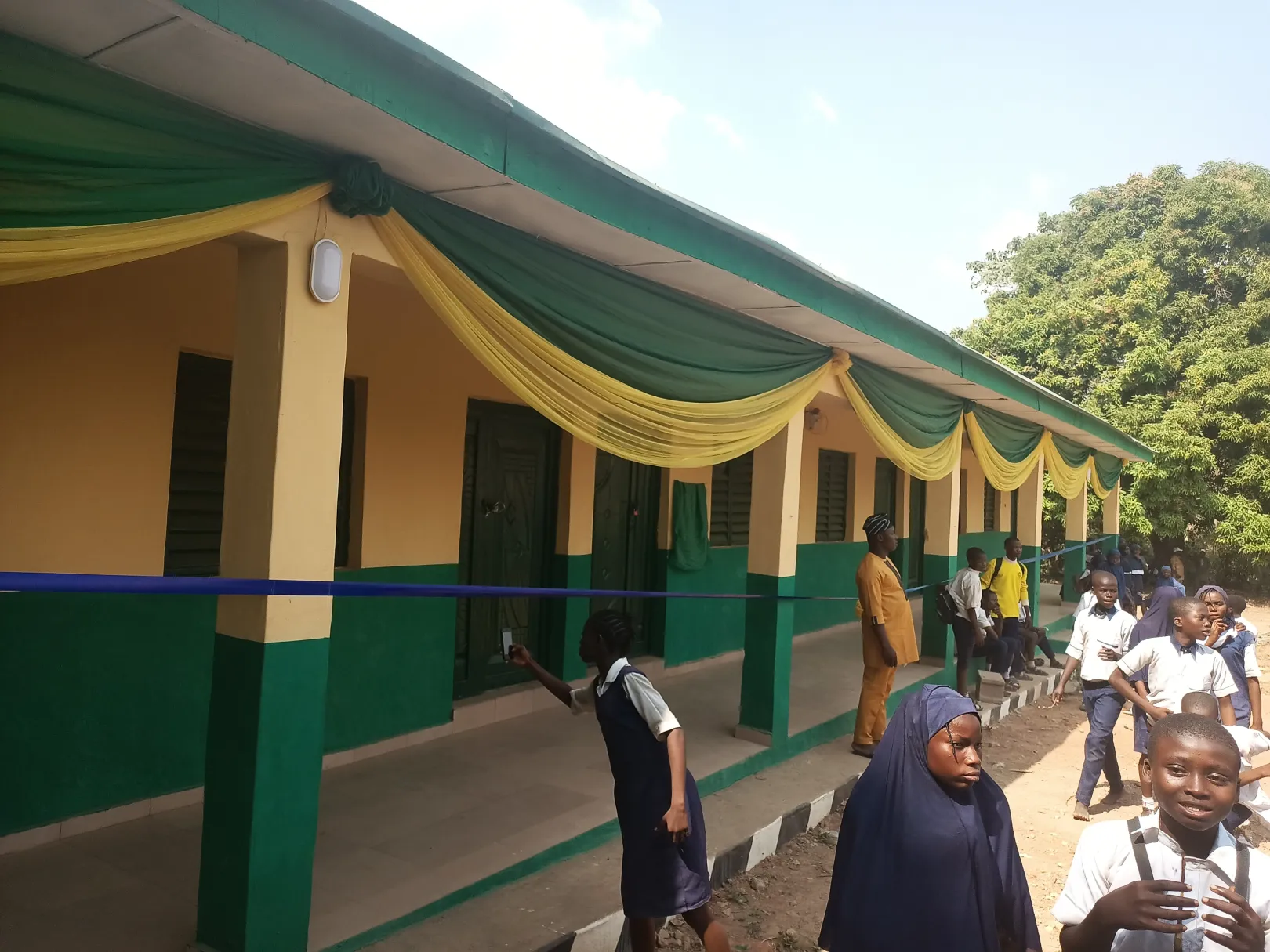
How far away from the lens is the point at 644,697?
2795 mm

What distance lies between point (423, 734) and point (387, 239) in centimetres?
330

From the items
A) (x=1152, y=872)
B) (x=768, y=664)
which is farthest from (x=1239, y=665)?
(x=1152, y=872)

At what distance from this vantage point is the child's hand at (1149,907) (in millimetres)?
1770

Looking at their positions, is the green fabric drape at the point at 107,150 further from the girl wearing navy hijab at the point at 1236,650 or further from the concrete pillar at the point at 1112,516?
the concrete pillar at the point at 1112,516

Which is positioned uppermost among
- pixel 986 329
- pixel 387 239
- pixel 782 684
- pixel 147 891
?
pixel 986 329

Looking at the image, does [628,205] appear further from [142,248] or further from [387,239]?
[142,248]

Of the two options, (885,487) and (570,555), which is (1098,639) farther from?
(885,487)

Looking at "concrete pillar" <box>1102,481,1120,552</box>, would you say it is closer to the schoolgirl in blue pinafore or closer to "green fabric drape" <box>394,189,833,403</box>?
"green fabric drape" <box>394,189,833,403</box>

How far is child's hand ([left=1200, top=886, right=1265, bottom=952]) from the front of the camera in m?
1.74

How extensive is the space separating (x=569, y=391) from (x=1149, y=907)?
2.56 metres

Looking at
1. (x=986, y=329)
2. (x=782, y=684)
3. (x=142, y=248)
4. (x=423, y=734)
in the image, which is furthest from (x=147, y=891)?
(x=986, y=329)

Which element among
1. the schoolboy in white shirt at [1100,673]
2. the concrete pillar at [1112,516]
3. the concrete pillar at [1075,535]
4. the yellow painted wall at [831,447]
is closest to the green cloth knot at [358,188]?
the schoolboy in white shirt at [1100,673]

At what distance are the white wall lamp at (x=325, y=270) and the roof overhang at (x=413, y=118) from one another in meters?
0.33

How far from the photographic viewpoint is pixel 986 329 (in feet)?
69.7
